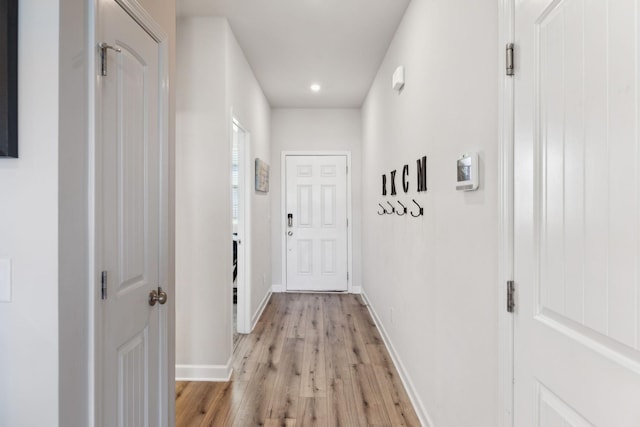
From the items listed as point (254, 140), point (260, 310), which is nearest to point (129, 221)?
point (254, 140)

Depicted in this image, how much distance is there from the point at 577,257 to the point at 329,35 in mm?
2787

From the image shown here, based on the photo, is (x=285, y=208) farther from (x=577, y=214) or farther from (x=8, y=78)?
(x=577, y=214)

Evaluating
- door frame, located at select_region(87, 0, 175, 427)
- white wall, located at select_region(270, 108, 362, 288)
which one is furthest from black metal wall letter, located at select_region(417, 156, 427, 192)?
white wall, located at select_region(270, 108, 362, 288)

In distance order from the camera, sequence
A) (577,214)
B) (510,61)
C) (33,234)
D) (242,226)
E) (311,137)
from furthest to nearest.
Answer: (311,137)
(242,226)
(510,61)
(33,234)
(577,214)

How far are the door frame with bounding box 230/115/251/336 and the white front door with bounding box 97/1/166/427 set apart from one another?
1.99 metres

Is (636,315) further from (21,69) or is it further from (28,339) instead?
(21,69)

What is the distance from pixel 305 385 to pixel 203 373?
77cm

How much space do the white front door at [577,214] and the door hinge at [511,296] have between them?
3 cm

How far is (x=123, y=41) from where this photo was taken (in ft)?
4.26

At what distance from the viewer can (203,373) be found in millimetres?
2691

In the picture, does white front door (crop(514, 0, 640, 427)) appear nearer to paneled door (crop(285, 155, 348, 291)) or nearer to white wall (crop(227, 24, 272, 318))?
white wall (crop(227, 24, 272, 318))


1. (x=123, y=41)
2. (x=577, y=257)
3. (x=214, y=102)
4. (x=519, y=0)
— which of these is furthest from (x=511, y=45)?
(x=214, y=102)

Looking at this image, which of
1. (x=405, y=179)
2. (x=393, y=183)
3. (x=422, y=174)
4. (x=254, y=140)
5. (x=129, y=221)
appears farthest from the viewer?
(x=254, y=140)

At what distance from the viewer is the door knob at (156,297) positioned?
1.50 meters
